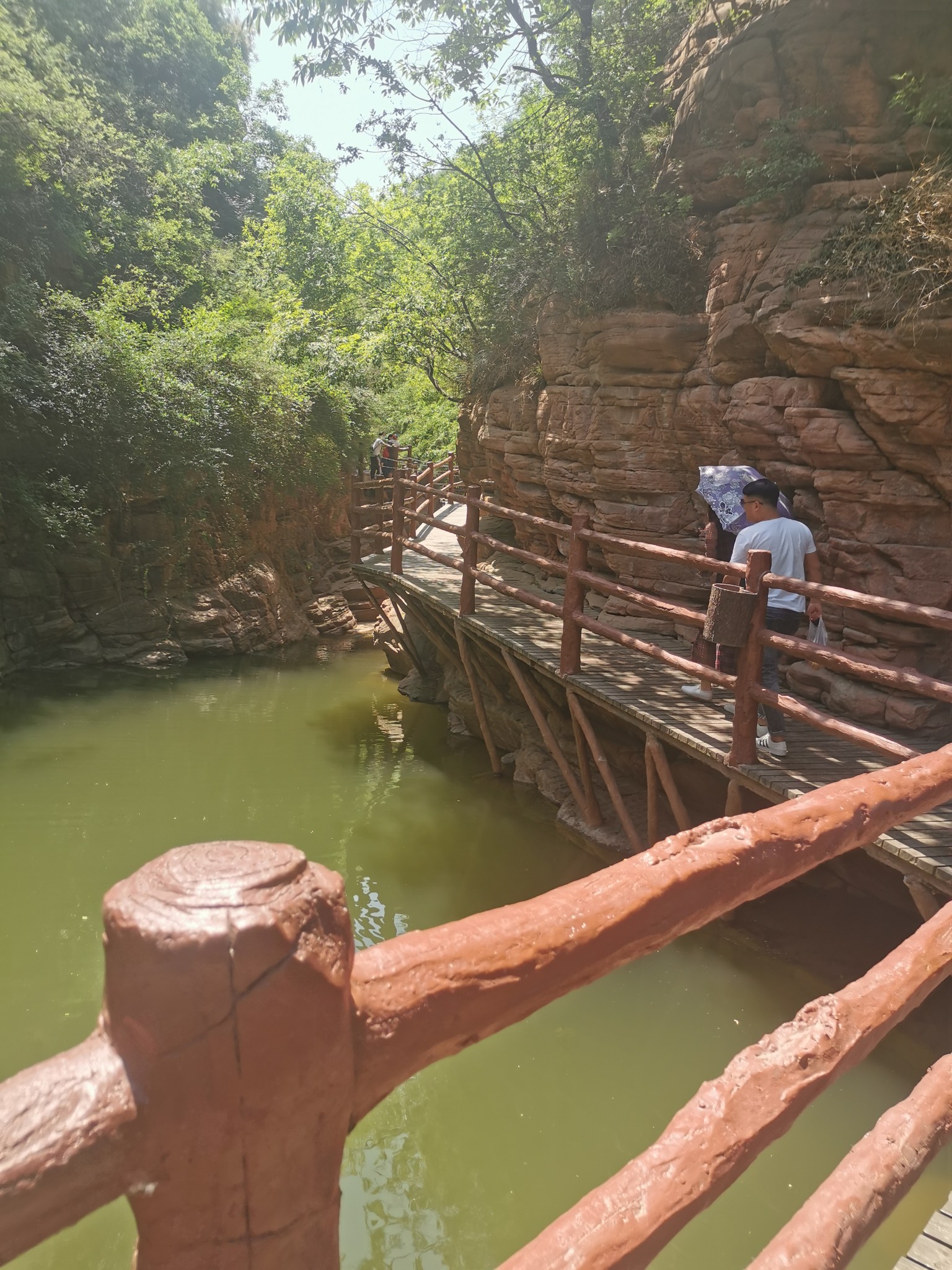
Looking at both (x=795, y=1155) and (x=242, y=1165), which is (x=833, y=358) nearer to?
(x=795, y=1155)

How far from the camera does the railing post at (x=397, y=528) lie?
383 inches

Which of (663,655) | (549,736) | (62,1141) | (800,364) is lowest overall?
(549,736)

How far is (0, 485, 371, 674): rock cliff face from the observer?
35.8ft

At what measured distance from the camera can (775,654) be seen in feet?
15.7

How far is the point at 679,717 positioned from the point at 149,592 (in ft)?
30.4

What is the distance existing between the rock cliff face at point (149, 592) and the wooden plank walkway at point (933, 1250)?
10.6m

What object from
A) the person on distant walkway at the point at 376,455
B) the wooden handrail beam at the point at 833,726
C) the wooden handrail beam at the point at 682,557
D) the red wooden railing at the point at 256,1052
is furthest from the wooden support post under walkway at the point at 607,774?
the person on distant walkway at the point at 376,455

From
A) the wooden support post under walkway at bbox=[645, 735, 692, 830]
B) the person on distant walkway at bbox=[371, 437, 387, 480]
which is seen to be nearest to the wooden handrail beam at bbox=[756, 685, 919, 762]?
the wooden support post under walkway at bbox=[645, 735, 692, 830]

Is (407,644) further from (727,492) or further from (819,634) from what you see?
(819,634)

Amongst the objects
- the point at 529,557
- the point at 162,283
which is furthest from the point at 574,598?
the point at 162,283

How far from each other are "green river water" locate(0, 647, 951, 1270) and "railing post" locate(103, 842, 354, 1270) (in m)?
3.01

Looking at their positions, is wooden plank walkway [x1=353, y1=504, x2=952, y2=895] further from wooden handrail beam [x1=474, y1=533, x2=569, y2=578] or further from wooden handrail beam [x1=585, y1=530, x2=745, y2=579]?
wooden handrail beam [x1=585, y1=530, x2=745, y2=579]

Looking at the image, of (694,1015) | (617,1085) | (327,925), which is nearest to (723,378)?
(694,1015)

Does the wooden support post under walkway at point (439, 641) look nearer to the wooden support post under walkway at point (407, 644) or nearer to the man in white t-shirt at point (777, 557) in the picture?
the wooden support post under walkway at point (407, 644)
